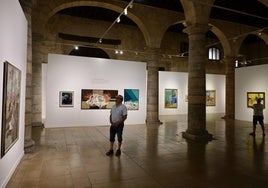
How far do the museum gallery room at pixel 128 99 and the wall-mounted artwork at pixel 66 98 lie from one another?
0.17ft

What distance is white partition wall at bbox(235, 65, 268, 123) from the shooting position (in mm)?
13984

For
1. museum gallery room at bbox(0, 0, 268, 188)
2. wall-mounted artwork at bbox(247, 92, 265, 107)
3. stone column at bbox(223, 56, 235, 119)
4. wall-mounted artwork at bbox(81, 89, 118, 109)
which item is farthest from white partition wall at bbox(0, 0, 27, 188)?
stone column at bbox(223, 56, 235, 119)

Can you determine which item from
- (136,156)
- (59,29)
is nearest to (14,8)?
(136,156)

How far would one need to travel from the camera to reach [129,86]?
12.6 metres

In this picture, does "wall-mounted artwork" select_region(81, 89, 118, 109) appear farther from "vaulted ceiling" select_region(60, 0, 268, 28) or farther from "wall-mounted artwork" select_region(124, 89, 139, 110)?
"vaulted ceiling" select_region(60, 0, 268, 28)

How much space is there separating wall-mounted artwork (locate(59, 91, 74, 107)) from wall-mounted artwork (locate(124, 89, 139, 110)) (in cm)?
295

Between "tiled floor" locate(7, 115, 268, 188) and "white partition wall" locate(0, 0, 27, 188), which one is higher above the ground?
"white partition wall" locate(0, 0, 27, 188)

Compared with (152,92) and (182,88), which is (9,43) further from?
(182,88)

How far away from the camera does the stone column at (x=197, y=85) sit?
8531 millimetres

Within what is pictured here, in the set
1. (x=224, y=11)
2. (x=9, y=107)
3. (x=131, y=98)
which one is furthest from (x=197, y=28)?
(x=224, y=11)

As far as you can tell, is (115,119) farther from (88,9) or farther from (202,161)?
(88,9)

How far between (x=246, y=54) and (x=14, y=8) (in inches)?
1013

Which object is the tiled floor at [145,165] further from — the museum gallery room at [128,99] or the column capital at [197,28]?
the column capital at [197,28]

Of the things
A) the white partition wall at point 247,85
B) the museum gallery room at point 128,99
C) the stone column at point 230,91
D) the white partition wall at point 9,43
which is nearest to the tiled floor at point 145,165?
the museum gallery room at point 128,99
